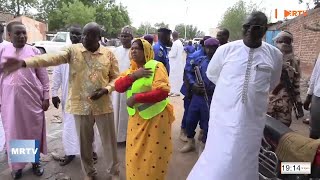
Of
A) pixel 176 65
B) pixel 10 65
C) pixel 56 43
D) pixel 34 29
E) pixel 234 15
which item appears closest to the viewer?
pixel 10 65

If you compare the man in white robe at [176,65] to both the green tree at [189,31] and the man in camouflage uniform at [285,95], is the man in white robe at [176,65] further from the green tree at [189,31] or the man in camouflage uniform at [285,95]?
the green tree at [189,31]

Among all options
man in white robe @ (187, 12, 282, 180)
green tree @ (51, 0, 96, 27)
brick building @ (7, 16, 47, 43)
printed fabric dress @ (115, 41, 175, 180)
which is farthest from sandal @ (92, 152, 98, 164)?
green tree @ (51, 0, 96, 27)

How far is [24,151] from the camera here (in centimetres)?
379

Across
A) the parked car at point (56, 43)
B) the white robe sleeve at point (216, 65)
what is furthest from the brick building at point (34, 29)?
the white robe sleeve at point (216, 65)

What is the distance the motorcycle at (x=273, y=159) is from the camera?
2.43 m

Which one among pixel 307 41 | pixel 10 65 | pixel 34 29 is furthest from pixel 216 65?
pixel 34 29

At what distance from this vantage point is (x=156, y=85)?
285 centimetres

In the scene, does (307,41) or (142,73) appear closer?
(142,73)

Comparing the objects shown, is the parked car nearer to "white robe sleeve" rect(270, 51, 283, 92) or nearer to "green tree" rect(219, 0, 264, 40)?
"white robe sleeve" rect(270, 51, 283, 92)

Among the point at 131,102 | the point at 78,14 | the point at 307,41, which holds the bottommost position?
the point at 131,102

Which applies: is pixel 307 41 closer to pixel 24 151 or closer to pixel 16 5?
pixel 24 151

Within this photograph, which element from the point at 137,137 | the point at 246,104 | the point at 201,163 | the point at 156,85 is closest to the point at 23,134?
the point at 137,137

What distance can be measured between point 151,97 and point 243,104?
2.47 ft

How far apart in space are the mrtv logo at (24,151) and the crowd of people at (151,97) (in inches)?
2.7
